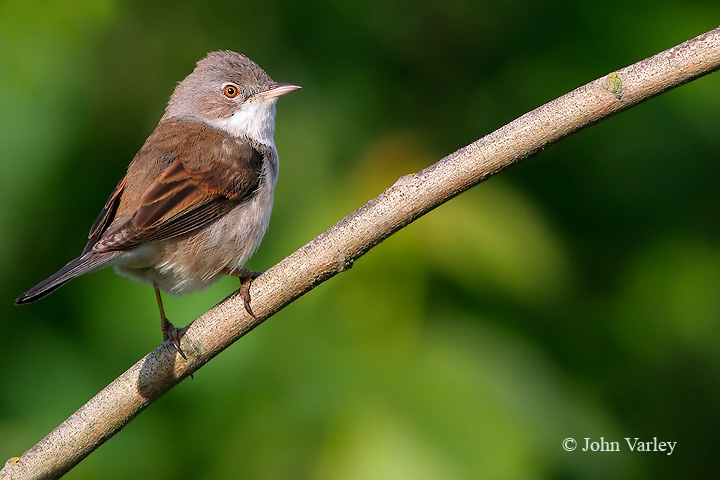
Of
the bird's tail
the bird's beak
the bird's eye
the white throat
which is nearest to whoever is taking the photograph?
the bird's tail

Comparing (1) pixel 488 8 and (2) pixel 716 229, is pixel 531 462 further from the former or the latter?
(1) pixel 488 8

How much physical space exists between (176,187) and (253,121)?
881mm

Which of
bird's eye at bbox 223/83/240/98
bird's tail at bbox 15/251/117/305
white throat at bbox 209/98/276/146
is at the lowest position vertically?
bird's tail at bbox 15/251/117/305

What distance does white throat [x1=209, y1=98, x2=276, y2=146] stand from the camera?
4988 millimetres

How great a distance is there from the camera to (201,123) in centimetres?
507

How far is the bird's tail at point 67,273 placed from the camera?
3.22 m

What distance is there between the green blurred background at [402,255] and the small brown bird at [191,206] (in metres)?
0.27

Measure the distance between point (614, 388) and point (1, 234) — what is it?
353cm

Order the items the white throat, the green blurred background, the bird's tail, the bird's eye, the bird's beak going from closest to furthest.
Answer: the bird's tail
the green blurred background
the bird's beak
the white throat
the bird's eye

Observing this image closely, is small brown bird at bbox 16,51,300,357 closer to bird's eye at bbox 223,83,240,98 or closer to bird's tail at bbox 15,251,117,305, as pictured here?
bird's tail at bbox 15,251,117,305

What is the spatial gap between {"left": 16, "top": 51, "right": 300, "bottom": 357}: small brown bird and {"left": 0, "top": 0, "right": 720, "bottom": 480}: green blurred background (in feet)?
0.88

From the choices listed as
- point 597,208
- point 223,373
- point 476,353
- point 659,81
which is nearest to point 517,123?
point 659,81

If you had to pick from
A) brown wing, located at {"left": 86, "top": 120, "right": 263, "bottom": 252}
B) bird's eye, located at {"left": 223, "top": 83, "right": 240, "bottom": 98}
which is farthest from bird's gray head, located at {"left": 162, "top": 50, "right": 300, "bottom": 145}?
brown wing, located at {"left": 86, "top": 120, "right": 263, "bottom": 252}

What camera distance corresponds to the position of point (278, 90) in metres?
4.94
